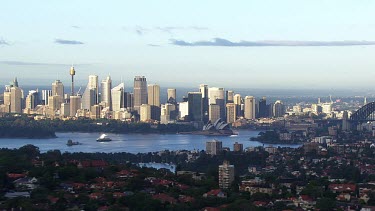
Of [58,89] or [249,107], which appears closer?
[249,107]

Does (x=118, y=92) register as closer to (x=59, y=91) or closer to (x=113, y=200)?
(x=59, y=91)

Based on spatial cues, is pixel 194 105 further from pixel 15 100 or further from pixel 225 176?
pixel 225 176

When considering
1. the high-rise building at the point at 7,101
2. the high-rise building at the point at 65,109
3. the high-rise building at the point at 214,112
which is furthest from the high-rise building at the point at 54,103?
the high-rise building at the point at 214,112

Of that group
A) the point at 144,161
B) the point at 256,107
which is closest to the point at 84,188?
the point at 144,161

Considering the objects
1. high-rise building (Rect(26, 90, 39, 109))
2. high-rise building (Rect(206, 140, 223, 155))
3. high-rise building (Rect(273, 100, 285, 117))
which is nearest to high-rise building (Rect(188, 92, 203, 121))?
high-rise building (Rect(273, 100, 285, 117))

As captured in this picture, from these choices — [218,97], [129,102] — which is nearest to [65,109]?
[129,102]

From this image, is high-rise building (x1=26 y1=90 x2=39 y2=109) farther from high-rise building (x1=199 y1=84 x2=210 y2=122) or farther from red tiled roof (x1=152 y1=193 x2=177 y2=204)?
red tiled roof (x1=152 y1=193 x2=177 y2=204)
